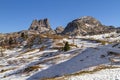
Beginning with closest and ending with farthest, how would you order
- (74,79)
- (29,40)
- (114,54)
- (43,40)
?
(74,79) → (114,54) → (43,40) → (29,40)

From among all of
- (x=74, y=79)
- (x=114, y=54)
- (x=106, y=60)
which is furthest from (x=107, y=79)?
(x=114, y=54)

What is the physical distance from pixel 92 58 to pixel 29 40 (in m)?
125

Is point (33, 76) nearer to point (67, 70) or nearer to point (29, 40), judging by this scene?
point (67, 70)

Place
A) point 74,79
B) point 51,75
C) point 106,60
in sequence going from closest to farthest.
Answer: point 74,79
point 51,75
point 106,60

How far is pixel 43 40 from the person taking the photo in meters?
185

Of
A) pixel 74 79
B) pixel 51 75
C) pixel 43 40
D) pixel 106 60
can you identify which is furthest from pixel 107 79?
pixel 43 40

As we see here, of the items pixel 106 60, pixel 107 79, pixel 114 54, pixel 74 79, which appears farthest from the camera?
pixel 114 54

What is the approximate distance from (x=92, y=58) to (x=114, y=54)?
9112 mm

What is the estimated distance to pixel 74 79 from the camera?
1657 inches

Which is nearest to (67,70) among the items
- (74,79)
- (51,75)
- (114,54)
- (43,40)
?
(51,75)

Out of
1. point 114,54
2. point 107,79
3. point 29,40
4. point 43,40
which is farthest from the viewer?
point 29,40

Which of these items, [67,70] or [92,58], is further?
[92,58]

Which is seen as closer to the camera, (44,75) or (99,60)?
(44,75)

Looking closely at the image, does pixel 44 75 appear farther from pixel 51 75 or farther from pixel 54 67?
pixel 54 67
